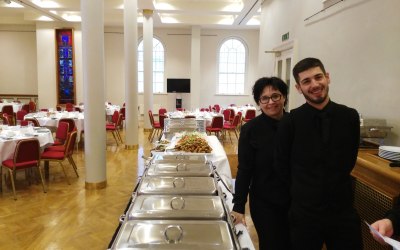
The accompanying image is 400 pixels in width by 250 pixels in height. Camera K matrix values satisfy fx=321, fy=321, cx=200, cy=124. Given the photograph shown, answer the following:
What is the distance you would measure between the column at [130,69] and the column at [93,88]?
2.93 meters

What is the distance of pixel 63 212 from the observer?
395 centimetres

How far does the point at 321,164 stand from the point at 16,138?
4647 millimetres

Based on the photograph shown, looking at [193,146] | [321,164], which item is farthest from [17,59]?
[321,164]

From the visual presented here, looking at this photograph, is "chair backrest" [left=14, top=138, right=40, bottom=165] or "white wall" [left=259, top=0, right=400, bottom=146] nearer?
"white wall" [left=259, top=0, right=400, bottom=146]

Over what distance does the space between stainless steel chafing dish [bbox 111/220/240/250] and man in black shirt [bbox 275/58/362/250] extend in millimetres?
422

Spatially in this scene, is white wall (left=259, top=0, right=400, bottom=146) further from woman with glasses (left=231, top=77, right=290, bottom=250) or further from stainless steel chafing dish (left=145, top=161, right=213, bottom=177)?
stainless steel chafing dish (left=145, top=161, right=213, bottom=177)

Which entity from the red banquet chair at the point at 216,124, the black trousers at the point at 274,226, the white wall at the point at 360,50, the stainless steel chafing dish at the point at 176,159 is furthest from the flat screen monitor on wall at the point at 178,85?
the black trousers at the point at 274,226

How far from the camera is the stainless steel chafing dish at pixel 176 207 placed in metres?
1.41

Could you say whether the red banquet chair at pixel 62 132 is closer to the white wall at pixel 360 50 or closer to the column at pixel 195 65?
the white wall at pixel 360 50

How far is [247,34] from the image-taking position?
14102mm

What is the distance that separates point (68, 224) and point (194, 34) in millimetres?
11037

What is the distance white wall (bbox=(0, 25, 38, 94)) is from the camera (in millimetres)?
13531

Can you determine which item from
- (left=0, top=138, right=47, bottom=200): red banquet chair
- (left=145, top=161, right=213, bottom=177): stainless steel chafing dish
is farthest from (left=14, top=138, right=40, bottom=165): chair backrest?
(left=145, top=161, right=213, bottom=177): stainless steel chafing dish

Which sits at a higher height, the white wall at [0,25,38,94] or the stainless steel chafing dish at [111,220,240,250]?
the white wall at [0,25,38,94]
